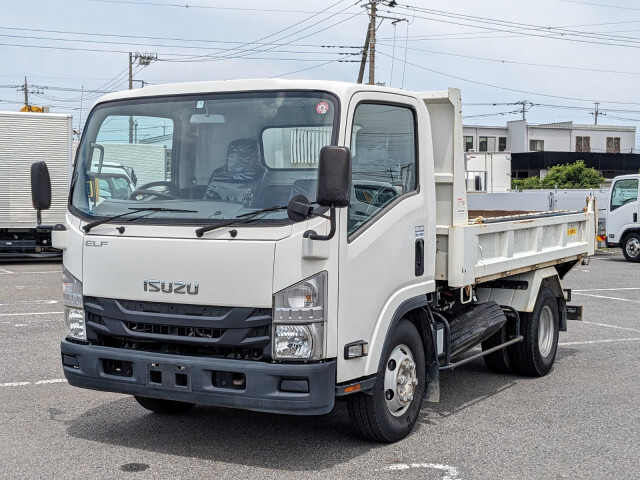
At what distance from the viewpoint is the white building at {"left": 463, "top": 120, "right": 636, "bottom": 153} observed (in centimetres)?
7388

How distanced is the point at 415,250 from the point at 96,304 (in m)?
2.18

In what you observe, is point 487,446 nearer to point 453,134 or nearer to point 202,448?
point 202,448

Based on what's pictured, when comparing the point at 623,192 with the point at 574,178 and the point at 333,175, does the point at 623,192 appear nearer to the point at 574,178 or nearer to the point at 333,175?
the point at 333,175

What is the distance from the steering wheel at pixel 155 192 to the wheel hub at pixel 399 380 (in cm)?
180

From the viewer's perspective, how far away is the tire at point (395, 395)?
18.7ft

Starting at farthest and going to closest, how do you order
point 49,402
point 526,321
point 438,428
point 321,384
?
point 526,321 < point 49,402 < point 438,428 < point 321,384

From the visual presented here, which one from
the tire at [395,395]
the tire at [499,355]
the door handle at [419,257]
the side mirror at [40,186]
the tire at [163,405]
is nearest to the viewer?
the tire at [395,395]

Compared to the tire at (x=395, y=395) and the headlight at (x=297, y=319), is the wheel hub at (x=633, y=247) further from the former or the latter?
the headlight at (x=297, y=319)

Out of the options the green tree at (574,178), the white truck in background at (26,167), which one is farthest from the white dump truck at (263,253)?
the green tree at (574,178)

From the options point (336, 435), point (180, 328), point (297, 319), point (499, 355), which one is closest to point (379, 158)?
point (297, 319)

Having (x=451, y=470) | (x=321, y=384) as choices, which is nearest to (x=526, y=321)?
(x=451, y=470)

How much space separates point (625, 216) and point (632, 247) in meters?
0.89

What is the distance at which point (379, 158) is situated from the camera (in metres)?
5.84

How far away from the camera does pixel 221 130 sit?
18.5 ft
